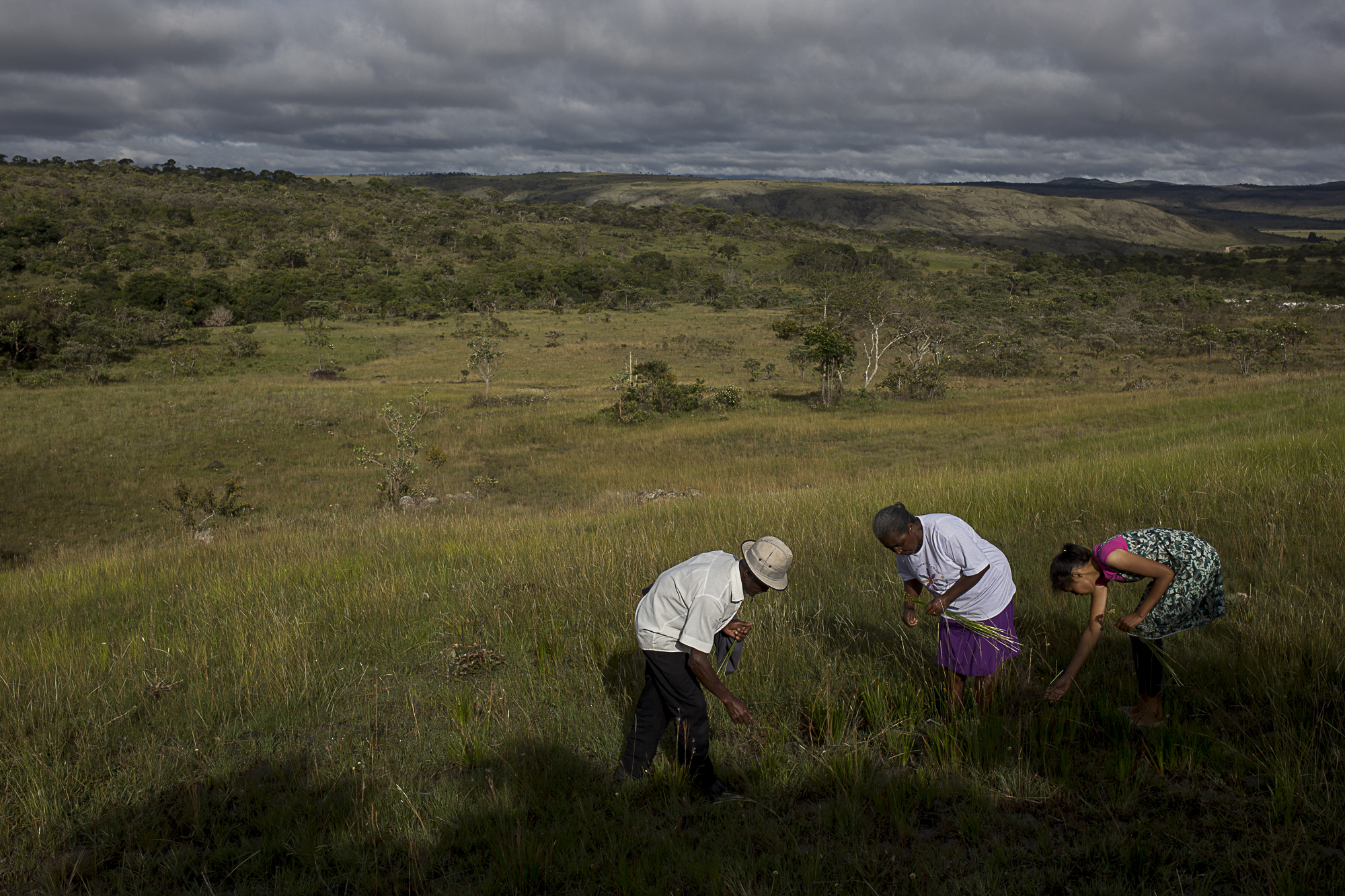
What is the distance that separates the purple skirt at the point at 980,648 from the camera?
410 centimetres

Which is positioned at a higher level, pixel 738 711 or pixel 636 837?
pixel 738 711

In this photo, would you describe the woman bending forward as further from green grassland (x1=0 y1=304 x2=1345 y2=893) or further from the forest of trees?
the forest of trees

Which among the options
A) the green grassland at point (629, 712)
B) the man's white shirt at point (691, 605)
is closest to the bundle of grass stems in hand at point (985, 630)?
the green grassland at point (629, 712)

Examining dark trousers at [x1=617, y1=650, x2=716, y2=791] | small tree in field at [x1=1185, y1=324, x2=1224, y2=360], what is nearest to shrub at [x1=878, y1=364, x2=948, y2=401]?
small tree in field at [x1=1185, y1=324, x2=1224, y2=360]

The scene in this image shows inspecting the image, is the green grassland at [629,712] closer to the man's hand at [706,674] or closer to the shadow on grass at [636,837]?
the shadow on grass at [636,837]

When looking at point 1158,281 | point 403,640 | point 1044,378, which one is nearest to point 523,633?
point 403,640

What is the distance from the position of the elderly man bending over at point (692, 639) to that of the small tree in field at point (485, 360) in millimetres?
28228

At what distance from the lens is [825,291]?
226ft

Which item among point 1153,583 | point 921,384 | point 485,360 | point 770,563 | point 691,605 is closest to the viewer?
point 770,563

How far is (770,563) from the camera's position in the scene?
340 centimetres

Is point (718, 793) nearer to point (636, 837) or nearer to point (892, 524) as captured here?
point (636, 837)

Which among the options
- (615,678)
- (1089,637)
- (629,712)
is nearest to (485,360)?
(615,678)

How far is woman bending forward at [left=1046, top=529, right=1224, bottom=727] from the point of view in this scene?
3.69 metres

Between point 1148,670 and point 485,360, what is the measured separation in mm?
34815
